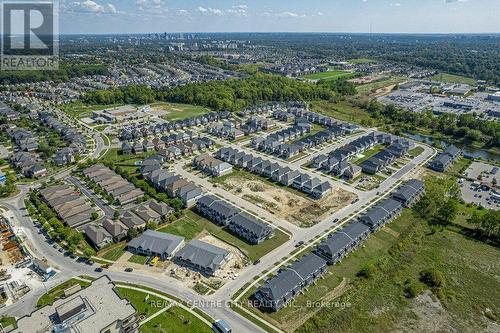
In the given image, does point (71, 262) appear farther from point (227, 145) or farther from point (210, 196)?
point (227, 145)

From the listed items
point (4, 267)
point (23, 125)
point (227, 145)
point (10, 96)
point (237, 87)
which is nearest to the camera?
point (4, 267)

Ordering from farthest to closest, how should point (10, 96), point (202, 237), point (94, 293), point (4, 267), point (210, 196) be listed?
1. point (10, 96)
2. point (210, 196)
3. point (202, 237)
4. point (4, 267)
5. point (94, 293)

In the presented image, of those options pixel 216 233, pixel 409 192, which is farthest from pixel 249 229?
pixel 409 192

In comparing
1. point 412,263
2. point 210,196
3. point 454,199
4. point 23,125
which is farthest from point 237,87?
point 412,263

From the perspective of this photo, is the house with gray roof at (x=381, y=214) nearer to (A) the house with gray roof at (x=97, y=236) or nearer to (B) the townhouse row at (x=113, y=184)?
(A) the house with gray roof at (x=97, y=236)

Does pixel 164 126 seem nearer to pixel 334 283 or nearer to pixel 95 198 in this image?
pixel 95 198

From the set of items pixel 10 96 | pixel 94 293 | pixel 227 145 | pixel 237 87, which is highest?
pixel 237 87

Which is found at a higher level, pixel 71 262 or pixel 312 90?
pixel 312 90
